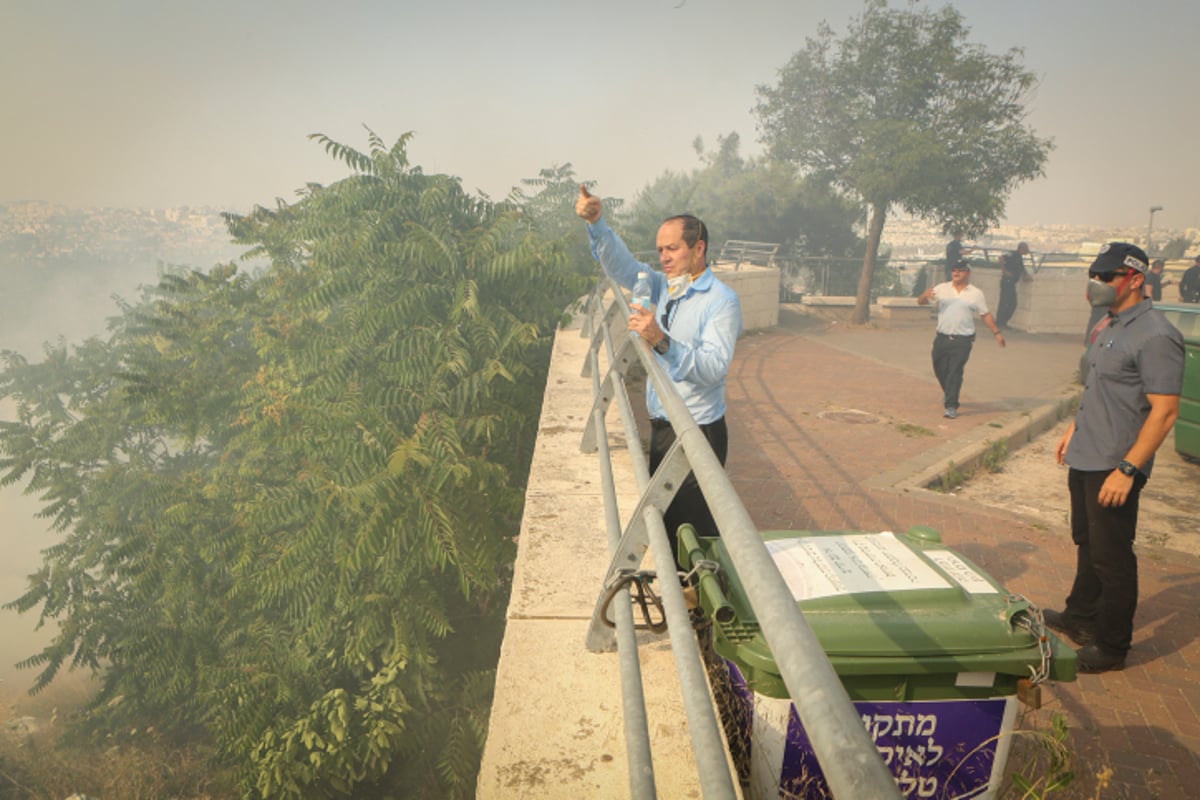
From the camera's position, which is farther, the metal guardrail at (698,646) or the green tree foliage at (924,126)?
the green tree foliage at (924,126)

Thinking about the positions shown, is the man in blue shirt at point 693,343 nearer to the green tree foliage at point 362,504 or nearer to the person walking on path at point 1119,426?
the person walking on path at point 1119,426

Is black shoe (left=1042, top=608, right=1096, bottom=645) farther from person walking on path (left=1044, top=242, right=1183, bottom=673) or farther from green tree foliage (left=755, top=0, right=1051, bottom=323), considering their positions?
green tree foliage (left=755, top=0, right=1051, bottom=323)

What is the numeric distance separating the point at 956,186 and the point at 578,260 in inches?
619

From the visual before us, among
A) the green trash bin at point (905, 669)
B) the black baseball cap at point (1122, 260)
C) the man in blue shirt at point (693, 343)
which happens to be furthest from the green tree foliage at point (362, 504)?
the black baseball cap at point (1122, 260)

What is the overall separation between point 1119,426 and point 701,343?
7.90 feet

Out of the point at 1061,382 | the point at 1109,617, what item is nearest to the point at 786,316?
the point at 1061,382

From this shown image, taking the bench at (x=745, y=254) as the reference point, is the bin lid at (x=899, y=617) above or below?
Result: below

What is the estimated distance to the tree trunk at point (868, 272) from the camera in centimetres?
2116

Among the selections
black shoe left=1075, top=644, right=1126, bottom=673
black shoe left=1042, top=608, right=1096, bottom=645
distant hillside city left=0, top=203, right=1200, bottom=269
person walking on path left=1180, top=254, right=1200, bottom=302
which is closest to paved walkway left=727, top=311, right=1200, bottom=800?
black shoe left=1075, top=644, right=1126, bottom=673

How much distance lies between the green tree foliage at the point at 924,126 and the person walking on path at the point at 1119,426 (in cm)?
1799

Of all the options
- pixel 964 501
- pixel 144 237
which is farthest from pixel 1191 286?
pixel 144 237

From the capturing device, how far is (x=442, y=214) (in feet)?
25.9

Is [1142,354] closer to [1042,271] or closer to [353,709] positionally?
A: [353,709]

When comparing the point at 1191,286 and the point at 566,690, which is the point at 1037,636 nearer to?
the point at 566,690
